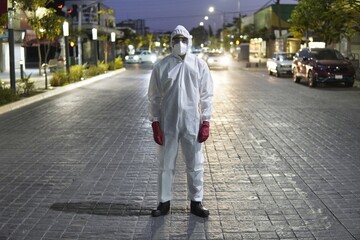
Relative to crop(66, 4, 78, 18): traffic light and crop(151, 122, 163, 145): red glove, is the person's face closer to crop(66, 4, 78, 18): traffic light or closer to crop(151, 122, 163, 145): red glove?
crop(151, 122, 163, 145): red glove

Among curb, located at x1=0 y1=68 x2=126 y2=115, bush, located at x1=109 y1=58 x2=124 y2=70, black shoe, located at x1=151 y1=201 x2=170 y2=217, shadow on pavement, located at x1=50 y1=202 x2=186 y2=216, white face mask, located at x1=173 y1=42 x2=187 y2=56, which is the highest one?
white face mask, located at x1=173 y1=42 x2=187 y2=56

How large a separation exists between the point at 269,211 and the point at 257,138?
188 inches

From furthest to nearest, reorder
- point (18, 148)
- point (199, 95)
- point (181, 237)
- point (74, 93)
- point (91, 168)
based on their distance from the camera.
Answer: point (74, 93) → point (18, 148) → point (91, 168) → point (199, 95) → point (181, 237)

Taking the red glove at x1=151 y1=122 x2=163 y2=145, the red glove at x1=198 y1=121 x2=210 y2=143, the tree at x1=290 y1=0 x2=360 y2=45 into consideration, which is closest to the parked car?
the tree at x1=290 y1=0 x2=360 y2=45

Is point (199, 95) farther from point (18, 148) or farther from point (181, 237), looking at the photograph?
point (18, 148)

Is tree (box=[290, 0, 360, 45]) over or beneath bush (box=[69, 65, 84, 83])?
over

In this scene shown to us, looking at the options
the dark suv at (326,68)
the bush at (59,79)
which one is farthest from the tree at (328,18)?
the bush at (59,79)

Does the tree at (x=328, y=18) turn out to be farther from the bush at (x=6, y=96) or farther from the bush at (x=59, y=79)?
the bush at (x=6, y=96)

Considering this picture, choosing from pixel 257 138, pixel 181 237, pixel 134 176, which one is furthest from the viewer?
pixel 257 138

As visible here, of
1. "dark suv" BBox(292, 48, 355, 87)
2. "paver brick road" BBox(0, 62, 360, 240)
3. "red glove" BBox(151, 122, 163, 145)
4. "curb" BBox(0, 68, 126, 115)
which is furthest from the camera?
"dark suv" BBox(292, 48, 355, 87)

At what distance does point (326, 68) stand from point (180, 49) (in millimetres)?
18696

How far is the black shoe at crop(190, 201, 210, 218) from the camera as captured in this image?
5.88 metres

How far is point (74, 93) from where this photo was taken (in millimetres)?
22000

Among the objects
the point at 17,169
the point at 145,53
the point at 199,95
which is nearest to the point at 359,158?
the point at 199,95
